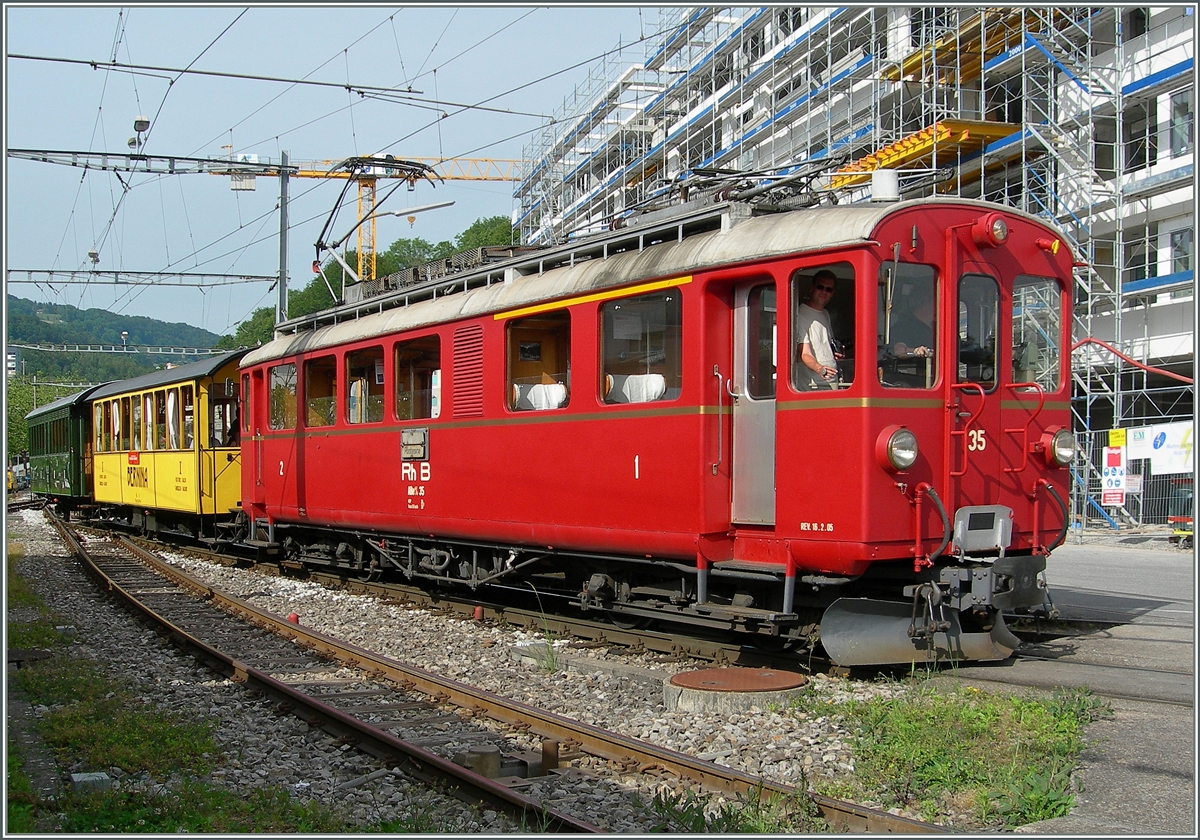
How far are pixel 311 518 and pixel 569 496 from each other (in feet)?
20.4

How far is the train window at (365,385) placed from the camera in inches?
498

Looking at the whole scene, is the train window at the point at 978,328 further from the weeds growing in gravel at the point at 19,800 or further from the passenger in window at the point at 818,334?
the weeds growing in gravel at the point at 19,800

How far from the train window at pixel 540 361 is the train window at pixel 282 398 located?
565 cm

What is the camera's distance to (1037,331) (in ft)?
28.2

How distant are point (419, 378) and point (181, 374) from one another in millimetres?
9732

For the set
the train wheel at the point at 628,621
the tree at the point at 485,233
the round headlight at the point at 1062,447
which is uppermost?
the tree at the point at 485,233

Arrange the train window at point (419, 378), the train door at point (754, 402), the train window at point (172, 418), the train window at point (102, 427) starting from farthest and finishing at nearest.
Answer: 1. the train window at point (102, 427)
2. the train window at point (172, 418)
3. the train window at point (419, 378)
4. the train door at point (754, 402)

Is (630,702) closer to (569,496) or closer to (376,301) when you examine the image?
(569,496)

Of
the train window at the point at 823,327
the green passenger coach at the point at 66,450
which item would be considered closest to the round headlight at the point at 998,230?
the train window at the point at 823,327

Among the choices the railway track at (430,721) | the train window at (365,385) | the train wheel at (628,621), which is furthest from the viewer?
the train window at (365,385)

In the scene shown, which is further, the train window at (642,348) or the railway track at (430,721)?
the train window at (642,348)

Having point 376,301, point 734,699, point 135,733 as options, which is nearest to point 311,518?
point 376,301

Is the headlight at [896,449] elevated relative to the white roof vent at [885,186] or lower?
lower

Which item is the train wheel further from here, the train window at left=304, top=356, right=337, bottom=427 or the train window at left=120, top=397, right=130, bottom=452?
→ the train window at left=120, top=397, right=130, bottom=452
